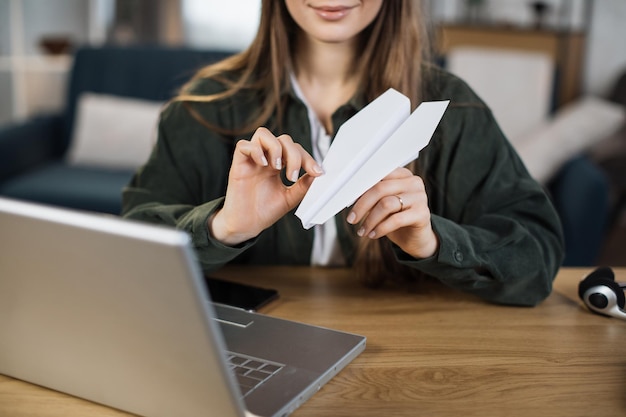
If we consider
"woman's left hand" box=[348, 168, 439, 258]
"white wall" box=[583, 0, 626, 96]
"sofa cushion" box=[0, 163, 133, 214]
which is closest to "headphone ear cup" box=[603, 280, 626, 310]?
"woman's left hand" box=[348, 168, 439, 258]

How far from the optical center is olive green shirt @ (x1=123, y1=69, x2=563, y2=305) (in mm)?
1133

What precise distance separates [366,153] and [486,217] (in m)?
0.40

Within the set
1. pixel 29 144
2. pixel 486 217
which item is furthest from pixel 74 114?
pixel 486 217

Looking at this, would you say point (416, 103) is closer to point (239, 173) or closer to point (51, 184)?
point (239, 173)

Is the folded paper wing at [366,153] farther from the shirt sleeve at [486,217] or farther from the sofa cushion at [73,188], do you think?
the sofa cushion at [73,188]

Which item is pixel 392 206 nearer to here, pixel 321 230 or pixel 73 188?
pixel 321 230

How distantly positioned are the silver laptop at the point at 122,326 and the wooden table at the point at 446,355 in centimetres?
4

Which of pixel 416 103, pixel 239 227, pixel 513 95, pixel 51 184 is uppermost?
pixel 416 103

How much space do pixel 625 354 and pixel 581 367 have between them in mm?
79

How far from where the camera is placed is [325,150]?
4.54 ft

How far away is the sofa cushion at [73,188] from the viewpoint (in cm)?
297

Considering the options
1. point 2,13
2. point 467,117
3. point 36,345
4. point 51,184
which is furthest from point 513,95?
point 36,345

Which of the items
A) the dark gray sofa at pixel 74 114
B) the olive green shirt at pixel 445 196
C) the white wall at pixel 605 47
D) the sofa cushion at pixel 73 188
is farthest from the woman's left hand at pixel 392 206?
the white wall at pixel 605 47

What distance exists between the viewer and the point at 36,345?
80 cm
